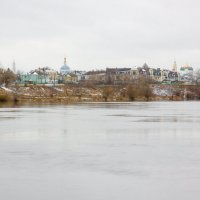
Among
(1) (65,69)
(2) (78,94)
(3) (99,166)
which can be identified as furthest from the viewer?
(1) (65,69)

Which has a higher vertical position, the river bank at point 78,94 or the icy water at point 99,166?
the river bank at point 78,94

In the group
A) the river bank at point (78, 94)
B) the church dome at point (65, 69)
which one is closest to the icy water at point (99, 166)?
the river bank at point (78, 94)

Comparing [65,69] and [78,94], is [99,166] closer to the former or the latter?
[78,94]

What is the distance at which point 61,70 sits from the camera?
17012 centimetres

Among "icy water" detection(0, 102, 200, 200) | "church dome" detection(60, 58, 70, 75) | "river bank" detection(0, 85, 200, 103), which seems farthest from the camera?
"church dome" detection(60, 58, 70, 75)

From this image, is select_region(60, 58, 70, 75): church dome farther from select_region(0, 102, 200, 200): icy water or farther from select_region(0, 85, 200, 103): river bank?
select_region(0, 102, 200, 200): icy water

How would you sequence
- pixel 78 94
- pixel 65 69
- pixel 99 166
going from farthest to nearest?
1. pixel 65 69
2. pixel 78 94
3. pixel 99 166

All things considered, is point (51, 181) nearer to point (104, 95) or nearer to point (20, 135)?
point (20, 135)

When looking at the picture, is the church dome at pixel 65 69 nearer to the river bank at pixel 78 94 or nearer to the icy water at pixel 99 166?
the river bank at pixel 78 94

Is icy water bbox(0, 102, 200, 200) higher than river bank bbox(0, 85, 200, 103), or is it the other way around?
river bank bbox(0, 85, 200, 103)

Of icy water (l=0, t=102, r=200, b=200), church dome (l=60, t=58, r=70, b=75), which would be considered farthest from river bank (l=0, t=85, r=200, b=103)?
church dome (l=60, t=58, r=70, b=75)

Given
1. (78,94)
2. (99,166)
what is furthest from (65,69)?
(99,166)

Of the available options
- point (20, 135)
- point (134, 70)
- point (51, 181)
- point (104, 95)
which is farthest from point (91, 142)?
point (134, 70)

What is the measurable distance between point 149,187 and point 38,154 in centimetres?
460
